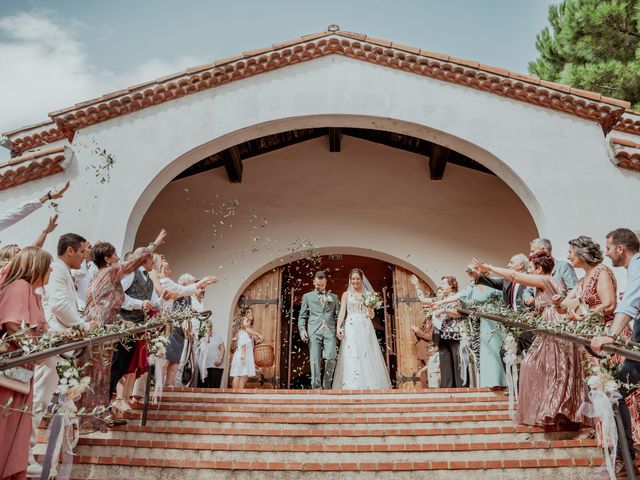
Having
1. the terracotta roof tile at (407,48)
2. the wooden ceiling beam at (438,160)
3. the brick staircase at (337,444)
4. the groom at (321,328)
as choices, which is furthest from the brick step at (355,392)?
the wooden ceiling beam at (438,160)

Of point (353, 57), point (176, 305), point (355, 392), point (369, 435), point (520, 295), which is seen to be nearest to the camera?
point (369, 435)

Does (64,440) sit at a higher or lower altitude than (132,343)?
lower

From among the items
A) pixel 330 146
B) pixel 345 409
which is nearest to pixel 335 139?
pixel 330 146

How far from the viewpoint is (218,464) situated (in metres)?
4.52

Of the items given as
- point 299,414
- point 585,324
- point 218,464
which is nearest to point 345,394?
point 299,414

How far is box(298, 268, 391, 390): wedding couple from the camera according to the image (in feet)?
28.7

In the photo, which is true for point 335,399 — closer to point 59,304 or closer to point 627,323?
point 59,304

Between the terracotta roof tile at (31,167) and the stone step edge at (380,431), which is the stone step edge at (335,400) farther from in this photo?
the terracotta roof tile at (31,167)

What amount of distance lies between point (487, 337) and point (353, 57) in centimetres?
554

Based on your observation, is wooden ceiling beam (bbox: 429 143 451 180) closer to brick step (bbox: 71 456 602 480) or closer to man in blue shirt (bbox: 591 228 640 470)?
man in blue shirt (bbox: 591 228 640 470)

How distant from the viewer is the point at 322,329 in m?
9.26

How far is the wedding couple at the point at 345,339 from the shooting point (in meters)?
8.74

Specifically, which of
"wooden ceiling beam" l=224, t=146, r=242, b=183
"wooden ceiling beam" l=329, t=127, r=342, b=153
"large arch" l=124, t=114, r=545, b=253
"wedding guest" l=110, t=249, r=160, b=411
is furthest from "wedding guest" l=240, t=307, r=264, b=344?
"wooden ceiling beam" l=329, t=127, r=342, b=153

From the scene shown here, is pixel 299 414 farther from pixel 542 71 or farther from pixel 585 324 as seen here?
pixel 542 71
